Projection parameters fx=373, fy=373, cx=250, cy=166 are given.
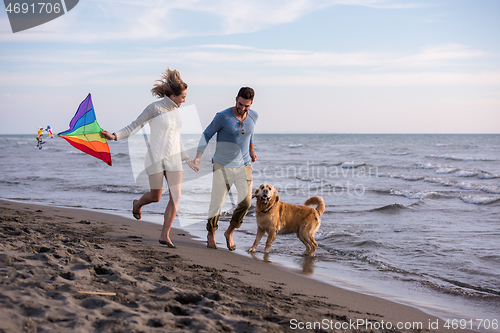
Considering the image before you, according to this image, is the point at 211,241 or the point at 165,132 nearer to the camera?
the point at 165,132

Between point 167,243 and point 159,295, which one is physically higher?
point 159,295

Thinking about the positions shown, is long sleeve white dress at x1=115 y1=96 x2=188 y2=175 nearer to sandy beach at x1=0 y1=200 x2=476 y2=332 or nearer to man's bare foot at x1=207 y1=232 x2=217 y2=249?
sandy beach at x1=0 y1=200 x2=476 y2=332

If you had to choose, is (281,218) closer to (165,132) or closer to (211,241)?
(211,241)

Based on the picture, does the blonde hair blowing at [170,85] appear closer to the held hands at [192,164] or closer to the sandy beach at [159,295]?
the held hands at [192,164]

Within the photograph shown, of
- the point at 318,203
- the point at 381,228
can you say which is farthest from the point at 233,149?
the point at 381,228

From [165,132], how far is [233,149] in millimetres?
936

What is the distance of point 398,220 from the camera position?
25.9 ft

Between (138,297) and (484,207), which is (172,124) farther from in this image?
(484,207)

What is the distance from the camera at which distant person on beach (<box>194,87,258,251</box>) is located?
482 cm

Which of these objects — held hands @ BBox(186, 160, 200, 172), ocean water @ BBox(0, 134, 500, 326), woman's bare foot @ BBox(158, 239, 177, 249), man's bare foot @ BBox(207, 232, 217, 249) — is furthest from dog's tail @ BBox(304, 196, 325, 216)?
woman's bare foot @ BBox(158, 239, 177, 249)

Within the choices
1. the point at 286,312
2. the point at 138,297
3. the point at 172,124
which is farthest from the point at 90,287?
the point at 172,124

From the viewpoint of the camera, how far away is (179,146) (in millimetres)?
4664

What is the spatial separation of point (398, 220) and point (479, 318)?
4679 millimetres

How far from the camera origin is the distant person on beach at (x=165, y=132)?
450 centimetres
